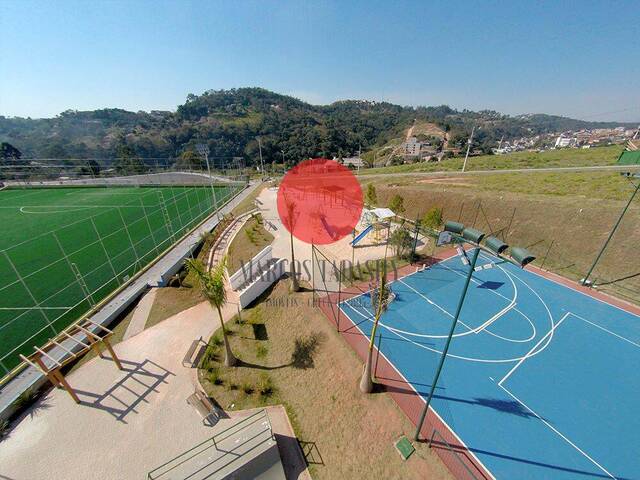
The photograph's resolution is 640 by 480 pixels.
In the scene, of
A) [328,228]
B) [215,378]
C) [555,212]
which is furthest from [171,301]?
[555,212]

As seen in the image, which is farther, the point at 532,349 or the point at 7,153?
the point at 7,153

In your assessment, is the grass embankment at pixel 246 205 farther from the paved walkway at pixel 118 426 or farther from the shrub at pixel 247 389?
the shrub at pixel 247 389

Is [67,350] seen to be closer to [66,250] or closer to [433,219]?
[66,250]

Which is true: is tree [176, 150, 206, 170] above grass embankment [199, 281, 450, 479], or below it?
above

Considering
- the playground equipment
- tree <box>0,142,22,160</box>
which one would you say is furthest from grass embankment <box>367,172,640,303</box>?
tree <box>0,142,22,160</box>

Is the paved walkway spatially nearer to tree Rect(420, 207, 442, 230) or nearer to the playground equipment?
the playground equipment

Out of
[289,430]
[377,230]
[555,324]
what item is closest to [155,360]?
[289,430]
